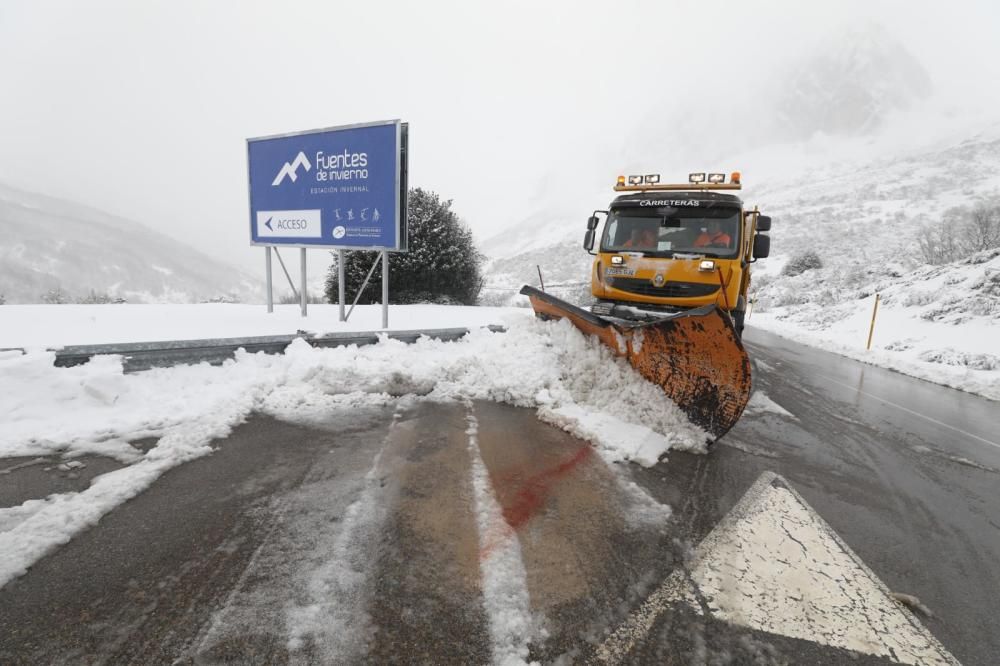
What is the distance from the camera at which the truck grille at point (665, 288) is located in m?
5.91

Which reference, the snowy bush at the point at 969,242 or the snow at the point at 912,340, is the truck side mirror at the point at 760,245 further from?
the snowy bush at the point at 969,242

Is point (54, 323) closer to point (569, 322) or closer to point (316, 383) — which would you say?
point (316, 383)

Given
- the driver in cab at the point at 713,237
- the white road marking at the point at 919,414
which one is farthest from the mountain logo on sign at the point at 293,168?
the white road marking at the point at 919,414

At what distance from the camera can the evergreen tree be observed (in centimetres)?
1418

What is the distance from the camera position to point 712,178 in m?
7.23

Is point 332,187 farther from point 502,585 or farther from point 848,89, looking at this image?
point 848,89

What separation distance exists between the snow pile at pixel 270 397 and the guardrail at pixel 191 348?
104 millimetres

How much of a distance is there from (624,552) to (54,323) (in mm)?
7983

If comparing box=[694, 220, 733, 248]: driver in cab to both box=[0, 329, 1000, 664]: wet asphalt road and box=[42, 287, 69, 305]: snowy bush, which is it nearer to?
box=[0, 329, 1000, 664]: wet asphalt road

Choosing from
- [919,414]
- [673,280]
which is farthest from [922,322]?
[673,280]

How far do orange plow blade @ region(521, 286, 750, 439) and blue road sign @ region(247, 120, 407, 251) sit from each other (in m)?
4.68

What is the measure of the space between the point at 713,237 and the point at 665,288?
1.06 metres

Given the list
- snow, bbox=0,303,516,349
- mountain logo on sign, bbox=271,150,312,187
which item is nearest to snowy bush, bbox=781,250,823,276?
snow, bbox=0,303,516,349

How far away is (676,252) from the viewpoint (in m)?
→ 6.25
